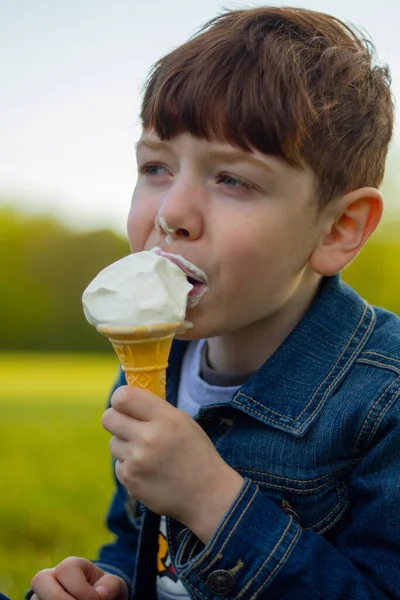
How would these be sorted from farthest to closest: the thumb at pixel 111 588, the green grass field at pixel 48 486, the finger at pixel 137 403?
the green grass field at pixel 48 486 → the thumb at pixel 111 588 → the finger at pixel 137 403

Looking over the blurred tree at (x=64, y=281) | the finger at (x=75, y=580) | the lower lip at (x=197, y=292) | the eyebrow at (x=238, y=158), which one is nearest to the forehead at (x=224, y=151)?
the eyebrow at (x=238, y=158)

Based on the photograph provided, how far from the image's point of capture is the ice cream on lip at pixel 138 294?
178 centimetres

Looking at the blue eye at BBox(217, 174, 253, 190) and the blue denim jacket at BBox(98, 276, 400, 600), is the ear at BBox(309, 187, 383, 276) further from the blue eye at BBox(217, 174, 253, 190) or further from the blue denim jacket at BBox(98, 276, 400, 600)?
the blue eye at BBox(217, 174, 253, 190)

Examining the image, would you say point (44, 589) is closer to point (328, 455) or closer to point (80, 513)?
point (328, 455)

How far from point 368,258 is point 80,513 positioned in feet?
61.5

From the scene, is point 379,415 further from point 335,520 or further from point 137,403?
Result: point 137,403

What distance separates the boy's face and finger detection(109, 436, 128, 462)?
0.40 meters

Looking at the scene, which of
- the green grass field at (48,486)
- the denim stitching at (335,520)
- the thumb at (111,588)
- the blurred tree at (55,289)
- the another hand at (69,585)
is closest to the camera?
the denim stitching at (335,520)

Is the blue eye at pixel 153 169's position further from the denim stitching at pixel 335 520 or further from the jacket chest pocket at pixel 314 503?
the denim stitching at pixel 335 520

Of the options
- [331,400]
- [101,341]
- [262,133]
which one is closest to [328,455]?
[331,400]

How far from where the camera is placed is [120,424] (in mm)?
1806

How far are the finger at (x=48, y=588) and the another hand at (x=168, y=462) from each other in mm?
492

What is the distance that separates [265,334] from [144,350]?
25.2 inches

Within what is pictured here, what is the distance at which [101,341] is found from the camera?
2138 cm
